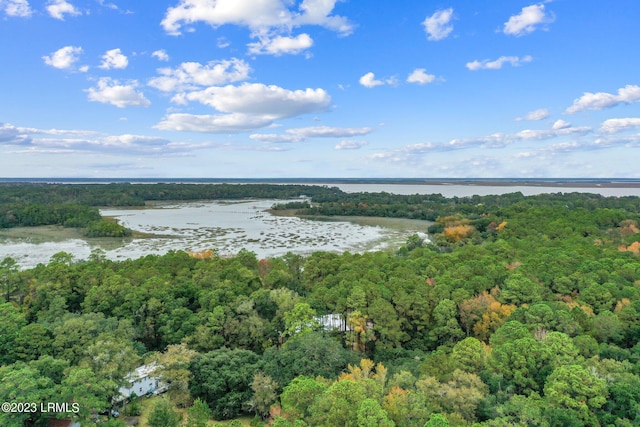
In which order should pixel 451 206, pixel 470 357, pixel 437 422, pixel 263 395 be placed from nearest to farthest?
pixel 437 422, pixel 263 395, pixel 470 357, pixel 451 206

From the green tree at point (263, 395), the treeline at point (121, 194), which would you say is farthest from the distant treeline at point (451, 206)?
the green tree at point (263, 395)

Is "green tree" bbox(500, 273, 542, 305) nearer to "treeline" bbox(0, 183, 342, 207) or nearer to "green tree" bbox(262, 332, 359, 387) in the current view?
"green tree" bbox(262, 332, 359, 387)

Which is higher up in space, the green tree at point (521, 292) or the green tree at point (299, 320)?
the green tree at point (521, 292)

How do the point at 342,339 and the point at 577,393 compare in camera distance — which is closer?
the point at 577,393

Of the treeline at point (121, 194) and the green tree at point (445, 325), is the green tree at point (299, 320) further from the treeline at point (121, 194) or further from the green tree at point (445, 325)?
the treeline at point (121, 194)

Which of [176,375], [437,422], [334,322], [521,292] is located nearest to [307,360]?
[176,375]

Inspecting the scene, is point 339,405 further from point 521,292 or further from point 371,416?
point 521,292
